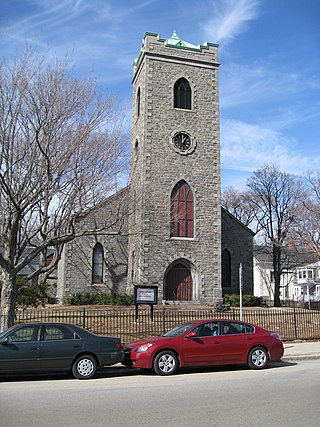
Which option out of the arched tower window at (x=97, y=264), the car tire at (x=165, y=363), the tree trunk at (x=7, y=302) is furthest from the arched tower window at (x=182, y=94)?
the car tire at (x=165, y=363)

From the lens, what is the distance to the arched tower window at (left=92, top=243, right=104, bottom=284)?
2942 centimetres

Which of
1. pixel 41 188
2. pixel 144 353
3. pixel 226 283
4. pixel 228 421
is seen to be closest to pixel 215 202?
pixel 226 283

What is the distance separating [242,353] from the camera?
449 inches

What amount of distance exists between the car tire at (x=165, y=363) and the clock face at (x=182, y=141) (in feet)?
66.4

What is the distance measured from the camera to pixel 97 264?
97.1 feet

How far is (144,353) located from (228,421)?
4.54m

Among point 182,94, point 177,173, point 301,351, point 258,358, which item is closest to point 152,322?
point 301,351

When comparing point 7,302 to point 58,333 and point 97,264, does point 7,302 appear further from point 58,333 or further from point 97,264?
point 97,264

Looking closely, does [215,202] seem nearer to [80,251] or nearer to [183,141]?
[183,141]

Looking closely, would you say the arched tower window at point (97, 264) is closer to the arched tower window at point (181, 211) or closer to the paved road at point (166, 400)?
the arched tower window at point (181, 211)

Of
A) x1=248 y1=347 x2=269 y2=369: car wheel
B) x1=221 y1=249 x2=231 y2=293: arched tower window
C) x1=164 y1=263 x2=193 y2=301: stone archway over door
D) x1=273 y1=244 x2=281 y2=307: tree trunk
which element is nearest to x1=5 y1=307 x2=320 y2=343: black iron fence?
x1=248 y1=347 x2=269 y2=369: car wheel

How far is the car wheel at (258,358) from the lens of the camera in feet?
37.8

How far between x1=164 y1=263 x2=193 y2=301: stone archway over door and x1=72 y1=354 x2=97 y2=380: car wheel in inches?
690

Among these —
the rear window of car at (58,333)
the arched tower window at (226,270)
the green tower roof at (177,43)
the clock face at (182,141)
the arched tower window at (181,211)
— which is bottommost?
the rear window of car at (58,333)
